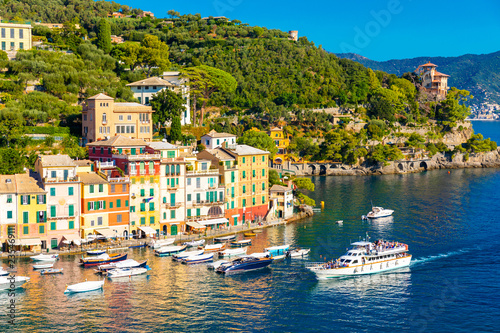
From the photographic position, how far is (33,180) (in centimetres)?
7225

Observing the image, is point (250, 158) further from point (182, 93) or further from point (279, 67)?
point (279, 67)

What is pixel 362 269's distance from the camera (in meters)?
64.6

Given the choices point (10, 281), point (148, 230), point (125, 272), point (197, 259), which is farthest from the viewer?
point (148, 230)

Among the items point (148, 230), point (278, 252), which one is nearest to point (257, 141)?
point (148, 230)

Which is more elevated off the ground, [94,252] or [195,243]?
[195,243]

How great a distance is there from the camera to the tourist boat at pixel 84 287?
185ft

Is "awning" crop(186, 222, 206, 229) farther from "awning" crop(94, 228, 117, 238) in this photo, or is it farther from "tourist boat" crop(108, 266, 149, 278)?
"tourist boat" crop(108, 266, 149, 278)

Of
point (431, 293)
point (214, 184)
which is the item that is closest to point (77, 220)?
point (214, 184)

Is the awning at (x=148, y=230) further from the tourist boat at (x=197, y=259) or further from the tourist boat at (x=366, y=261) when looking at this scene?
the tourist boat at (x=366, y=261)

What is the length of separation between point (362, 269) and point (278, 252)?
10399 millimetres

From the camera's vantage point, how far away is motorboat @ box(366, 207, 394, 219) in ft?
305

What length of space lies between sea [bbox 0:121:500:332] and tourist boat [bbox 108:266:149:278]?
2.09 ft

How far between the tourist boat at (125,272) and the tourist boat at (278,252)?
1499 cm

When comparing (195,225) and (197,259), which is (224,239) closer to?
(195,225)
